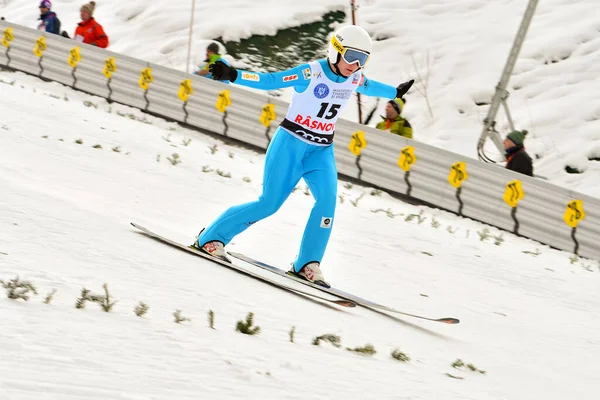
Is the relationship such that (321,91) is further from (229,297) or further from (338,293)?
(229,297)

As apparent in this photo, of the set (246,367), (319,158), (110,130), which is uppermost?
(110,130)

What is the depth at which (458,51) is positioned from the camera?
69.1 feet

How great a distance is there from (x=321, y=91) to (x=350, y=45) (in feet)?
1.23

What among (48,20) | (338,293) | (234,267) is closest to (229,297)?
(234,267)

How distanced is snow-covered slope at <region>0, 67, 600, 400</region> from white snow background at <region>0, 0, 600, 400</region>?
1 centimetres

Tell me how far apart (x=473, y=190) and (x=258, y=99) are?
161 inches

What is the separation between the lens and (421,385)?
367cm

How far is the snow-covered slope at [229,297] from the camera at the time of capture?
2881mm

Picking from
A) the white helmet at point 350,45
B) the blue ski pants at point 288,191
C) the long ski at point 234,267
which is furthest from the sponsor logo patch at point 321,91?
the long ski at point 234,267

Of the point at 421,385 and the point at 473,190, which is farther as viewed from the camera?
the point at 473,190

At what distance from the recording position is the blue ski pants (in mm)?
6121

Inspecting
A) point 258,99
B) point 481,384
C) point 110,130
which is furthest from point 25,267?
point 258,99

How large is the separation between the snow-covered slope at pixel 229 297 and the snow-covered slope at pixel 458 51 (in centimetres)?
699

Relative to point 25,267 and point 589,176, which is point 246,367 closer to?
point 25,267
